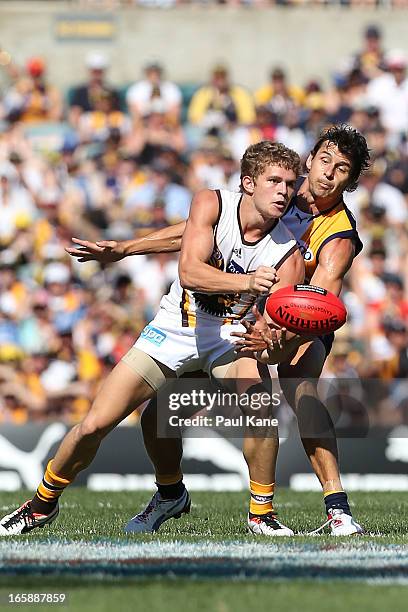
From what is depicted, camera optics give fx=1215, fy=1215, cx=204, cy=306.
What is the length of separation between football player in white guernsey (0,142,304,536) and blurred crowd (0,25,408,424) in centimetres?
465

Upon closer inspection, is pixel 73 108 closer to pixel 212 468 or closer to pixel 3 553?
pixel 212 468

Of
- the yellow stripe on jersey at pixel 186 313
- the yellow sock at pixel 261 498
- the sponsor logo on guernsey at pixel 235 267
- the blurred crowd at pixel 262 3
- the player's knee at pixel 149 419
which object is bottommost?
the yellow sock at pixel 261 498

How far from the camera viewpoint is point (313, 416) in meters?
6.17

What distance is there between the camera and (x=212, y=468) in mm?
10219

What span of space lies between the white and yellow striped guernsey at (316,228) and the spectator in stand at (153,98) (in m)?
8.37

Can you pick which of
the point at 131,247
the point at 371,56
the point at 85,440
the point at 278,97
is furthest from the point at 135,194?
the point at 85,440

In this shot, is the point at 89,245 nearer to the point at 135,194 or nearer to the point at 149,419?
the point at 149,419

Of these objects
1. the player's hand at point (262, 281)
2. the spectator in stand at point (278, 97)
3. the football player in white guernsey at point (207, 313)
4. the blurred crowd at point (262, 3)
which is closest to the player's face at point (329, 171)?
the football player in white guernsey at point (207, 313)

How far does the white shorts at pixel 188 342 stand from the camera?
6000 millimetres

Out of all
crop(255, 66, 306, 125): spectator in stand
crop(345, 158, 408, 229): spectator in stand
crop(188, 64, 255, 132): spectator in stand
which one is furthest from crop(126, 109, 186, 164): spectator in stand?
crop(345, 158, 408, 229): spectator in stand

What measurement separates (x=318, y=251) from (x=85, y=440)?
1513 millimetres

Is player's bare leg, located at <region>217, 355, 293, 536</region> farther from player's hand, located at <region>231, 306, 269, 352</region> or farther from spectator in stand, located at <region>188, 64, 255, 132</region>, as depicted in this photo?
spectator in stand, located at <region>188, 64, 255, 132</region>

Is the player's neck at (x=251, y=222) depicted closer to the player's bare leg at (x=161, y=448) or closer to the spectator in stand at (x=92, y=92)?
the player's bare leg at (x=161, y=448)

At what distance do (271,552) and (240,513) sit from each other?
229 centimetres
